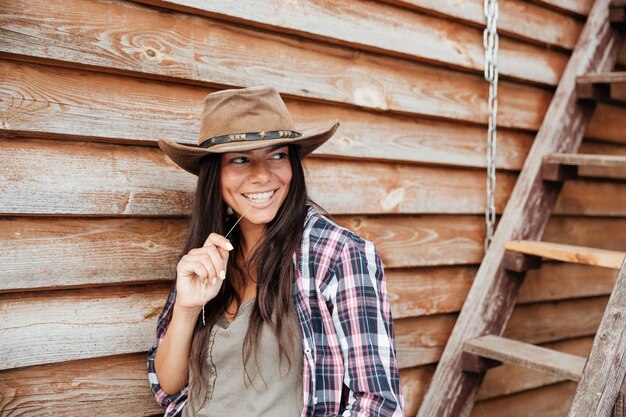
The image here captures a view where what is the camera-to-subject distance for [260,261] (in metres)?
1.80

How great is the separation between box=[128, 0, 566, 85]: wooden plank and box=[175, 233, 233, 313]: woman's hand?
2.50ft

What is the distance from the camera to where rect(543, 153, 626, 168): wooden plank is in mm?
2426

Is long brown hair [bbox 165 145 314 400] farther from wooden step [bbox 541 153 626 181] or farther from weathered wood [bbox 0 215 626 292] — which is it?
wooden step [bbox 541 153 626 181]

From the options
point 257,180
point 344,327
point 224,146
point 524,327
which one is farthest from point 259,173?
point 524,327

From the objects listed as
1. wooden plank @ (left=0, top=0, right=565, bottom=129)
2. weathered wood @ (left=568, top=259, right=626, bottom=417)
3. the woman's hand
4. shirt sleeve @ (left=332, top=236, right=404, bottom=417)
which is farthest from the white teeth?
weathered wood @ (left=568, top=259, right=626, bottom=417)

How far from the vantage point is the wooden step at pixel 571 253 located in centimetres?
226

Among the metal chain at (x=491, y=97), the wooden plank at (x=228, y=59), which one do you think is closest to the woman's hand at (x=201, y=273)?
the wooden plank at (x=228, y=59)

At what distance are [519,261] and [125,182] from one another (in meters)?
1.66

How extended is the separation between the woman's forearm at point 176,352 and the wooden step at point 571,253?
145 centimetres

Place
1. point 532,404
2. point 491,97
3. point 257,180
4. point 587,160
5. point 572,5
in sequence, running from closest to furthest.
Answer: point 257,180
point 587,160
point 491,97
point 572,5
point 532,404

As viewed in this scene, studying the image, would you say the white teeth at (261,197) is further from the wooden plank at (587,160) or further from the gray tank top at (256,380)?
the wooden plank at (587,160)

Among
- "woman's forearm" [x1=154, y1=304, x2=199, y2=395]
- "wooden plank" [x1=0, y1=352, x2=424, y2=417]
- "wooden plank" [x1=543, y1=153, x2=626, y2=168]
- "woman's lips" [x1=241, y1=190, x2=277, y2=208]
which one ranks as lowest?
"wooden plank" [x1=0, y1=352, x2=424, y2=417]

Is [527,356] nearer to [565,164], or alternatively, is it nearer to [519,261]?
[519,261]

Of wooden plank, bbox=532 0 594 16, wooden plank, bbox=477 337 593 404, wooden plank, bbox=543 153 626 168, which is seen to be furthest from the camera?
wooden plank, bbox=477 337 593 404
